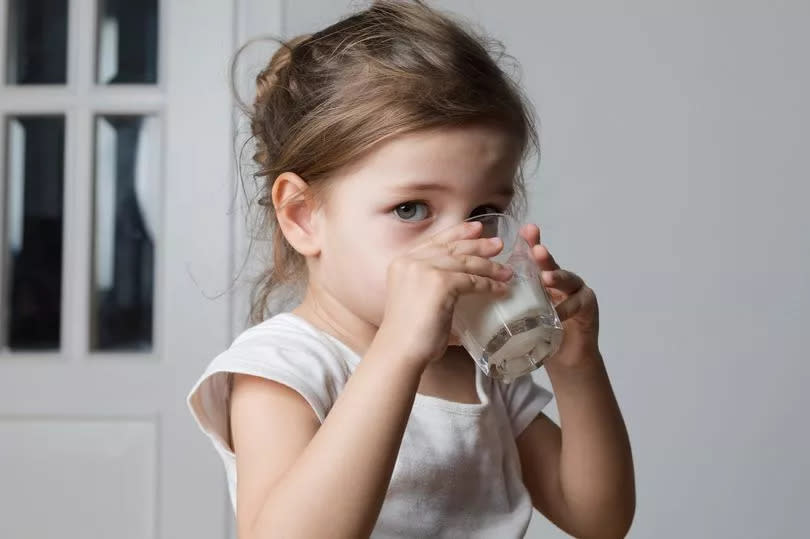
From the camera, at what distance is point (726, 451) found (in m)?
1.97

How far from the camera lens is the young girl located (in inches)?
32.6

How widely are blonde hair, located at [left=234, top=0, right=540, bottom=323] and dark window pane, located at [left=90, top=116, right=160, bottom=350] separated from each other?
1.15 m

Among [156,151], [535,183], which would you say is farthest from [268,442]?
[156,151]

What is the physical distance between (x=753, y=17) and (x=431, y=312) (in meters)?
1.42

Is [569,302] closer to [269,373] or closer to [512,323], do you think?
[512,323]

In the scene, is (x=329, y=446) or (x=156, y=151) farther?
(x=156, y=151)

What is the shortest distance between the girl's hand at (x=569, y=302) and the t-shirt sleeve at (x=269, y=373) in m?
0.22

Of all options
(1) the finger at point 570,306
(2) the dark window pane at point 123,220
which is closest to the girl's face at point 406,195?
(1) the finger at point 570,306

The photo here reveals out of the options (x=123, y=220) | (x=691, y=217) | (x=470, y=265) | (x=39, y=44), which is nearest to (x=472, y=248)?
(x=470, y=265)

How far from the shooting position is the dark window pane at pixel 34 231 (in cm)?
223

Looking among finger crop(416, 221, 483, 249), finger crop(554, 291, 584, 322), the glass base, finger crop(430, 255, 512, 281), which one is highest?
finger crop(416, 221, 483, 249)

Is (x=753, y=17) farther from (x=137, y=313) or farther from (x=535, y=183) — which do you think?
(x=137, y=313)

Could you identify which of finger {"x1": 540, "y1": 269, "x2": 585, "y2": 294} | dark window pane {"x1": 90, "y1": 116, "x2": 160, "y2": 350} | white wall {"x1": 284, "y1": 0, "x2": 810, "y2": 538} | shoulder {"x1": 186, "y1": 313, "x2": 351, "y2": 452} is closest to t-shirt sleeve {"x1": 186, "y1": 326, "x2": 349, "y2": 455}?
shoulder {"x1": 186, "y1": 313, "x2": 351, "y2": 452}

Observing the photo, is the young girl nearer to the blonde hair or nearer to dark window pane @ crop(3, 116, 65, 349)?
the blonde hair
